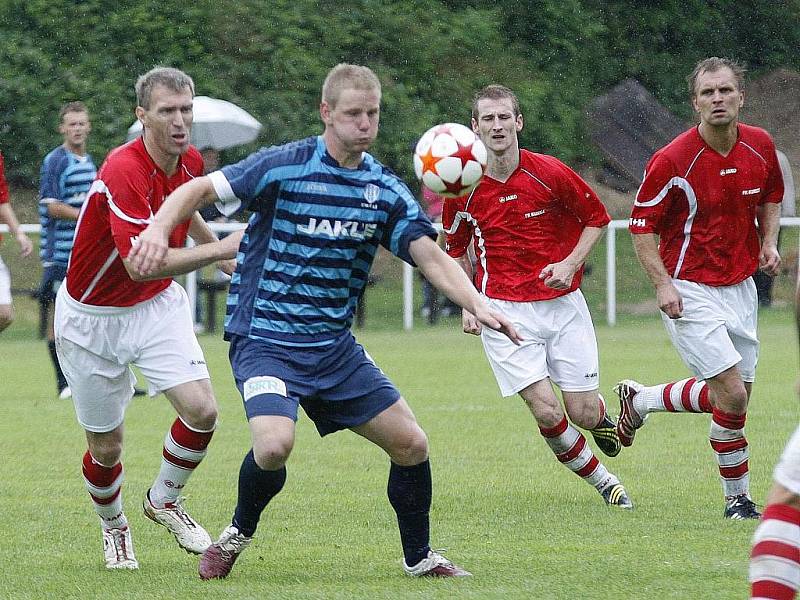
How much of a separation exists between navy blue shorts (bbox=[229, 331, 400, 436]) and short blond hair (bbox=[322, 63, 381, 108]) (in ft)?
2.94

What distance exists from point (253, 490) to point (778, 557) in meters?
2.09

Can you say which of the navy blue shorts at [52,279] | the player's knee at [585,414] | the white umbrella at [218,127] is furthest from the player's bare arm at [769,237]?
the white umbrella at [218,127]

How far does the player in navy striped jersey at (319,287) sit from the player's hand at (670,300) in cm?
182

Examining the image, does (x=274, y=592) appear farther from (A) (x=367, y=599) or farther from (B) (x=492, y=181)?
(B) (x=492, y=181)

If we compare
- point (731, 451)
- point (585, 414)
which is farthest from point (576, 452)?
point (731, 451)

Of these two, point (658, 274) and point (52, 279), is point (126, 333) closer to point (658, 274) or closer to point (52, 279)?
point (658, 274)

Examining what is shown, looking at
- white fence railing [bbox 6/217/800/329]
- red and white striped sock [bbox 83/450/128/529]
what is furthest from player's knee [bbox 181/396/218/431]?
white fence railing [bbox 6/217/800/329]

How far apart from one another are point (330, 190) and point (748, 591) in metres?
2.04

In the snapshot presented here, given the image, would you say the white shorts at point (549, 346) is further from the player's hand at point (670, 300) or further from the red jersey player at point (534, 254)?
the player's hand at point (670, 300)

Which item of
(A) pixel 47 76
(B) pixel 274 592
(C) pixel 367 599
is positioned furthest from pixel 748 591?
(A) pixel 47 76

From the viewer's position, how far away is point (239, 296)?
5676 millimetres

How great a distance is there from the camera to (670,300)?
23.1ft

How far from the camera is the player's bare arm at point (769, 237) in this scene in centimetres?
725

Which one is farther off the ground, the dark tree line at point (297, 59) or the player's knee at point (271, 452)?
the dark tree line at point (297, 59)
